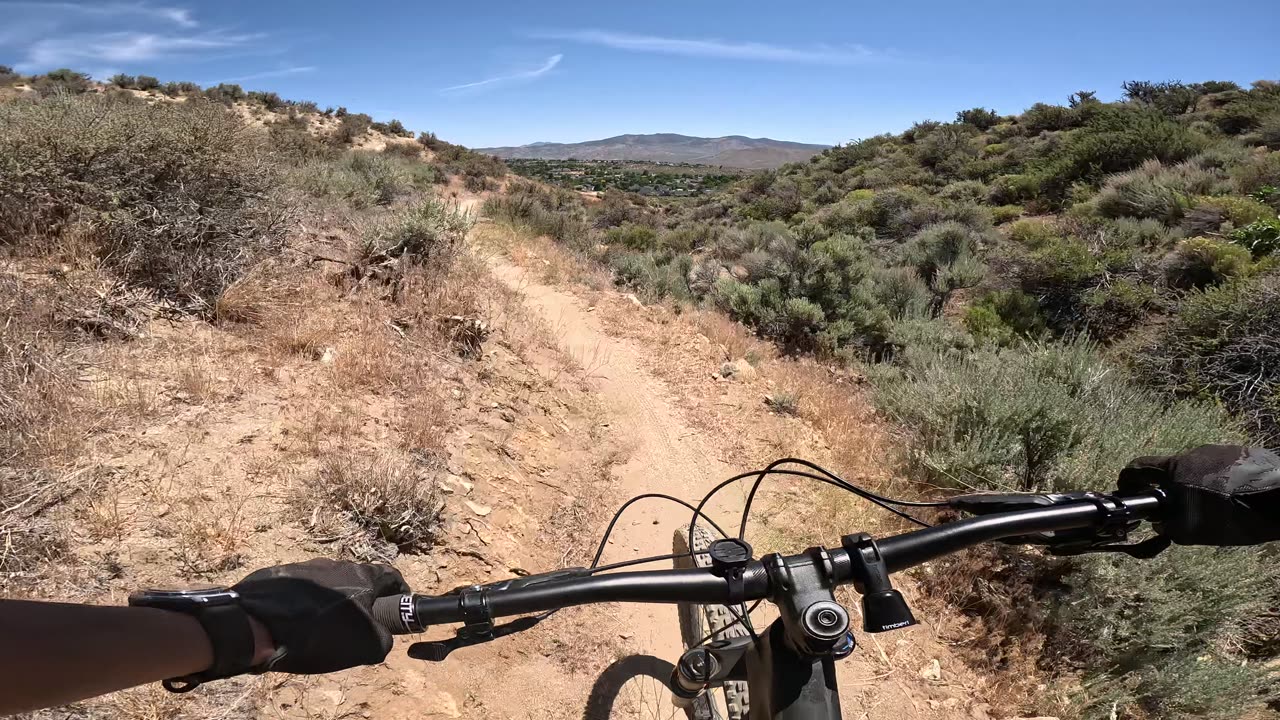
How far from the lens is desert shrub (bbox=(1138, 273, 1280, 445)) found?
5.01 m

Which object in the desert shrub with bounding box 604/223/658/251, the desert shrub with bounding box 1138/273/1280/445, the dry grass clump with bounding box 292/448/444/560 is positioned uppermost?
the desert shrub with bounding box 604/223/658/251

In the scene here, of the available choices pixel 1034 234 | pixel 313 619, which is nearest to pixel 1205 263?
pixel 1034 234

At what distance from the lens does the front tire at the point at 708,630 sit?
2.27m

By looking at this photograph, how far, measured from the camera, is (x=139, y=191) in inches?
183

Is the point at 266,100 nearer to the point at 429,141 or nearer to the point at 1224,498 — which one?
the point at 429,141

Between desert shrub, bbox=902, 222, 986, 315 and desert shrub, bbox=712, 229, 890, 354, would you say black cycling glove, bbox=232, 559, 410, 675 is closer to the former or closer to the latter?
desert shrub, bbox=712, 229, 890, 354

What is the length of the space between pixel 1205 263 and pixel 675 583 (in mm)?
9747

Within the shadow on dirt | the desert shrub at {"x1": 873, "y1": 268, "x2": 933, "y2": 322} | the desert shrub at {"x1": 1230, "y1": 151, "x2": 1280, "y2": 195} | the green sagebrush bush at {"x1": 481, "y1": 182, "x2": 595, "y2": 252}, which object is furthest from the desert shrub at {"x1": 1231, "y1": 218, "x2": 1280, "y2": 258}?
the green sagebrush bush at {"x1": 481, "y1": 182, "x2": 595, "y2": 252}

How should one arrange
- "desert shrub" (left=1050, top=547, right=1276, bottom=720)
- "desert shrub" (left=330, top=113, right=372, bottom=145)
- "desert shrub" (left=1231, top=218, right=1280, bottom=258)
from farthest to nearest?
"desert shrub" (left=330, top=113, right=372, bottom=145) → "desert shrub" (left=1231, top=218, right=1280, bottom=258) → "desert shrub" (left=1050, top=547, right=1276, bottom=720)

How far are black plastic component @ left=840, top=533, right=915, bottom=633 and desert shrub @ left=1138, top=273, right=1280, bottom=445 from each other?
5.72m

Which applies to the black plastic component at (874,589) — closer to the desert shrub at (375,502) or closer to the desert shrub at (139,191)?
the desert shrub at (375,502)

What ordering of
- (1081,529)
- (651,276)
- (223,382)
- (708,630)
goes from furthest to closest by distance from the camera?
(651,276) < (223,382) < (708,630) < (1081,529)

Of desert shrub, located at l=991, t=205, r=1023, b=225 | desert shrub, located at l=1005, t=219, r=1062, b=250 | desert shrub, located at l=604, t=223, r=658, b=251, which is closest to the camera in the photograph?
desert shrub, located at l=1005, t=219, r=1062, b=250

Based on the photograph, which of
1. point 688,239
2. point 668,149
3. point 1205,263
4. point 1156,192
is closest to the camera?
point 1205,263
